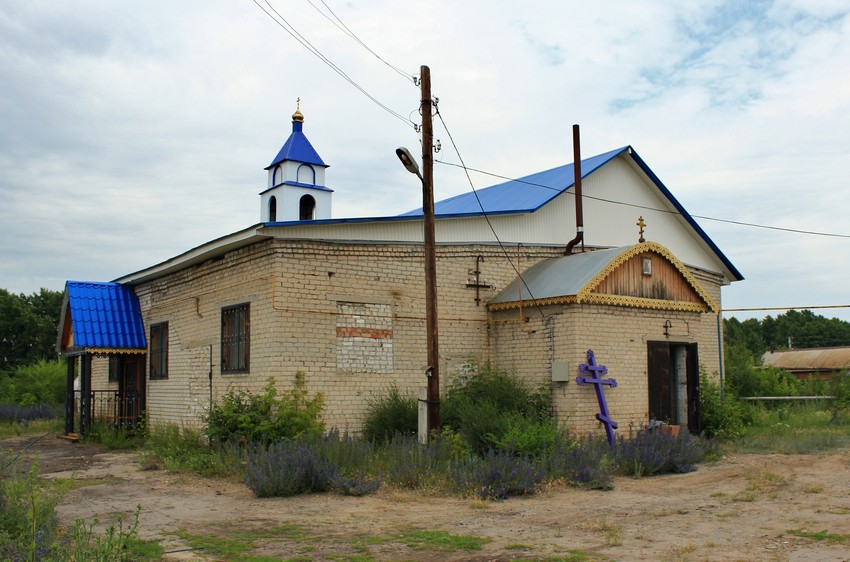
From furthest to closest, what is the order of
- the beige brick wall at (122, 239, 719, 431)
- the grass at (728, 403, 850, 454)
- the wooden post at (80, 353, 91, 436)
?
the wooden post at (80, 353, 91, 436) < the grass at (728, 403, 850, 454) < the beige brick wall at (122, 239, 719, 431)

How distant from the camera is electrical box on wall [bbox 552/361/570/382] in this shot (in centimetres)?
1412

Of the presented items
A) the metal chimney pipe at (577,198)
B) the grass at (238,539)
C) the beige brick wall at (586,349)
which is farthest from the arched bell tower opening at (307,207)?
the grass at (238,539)

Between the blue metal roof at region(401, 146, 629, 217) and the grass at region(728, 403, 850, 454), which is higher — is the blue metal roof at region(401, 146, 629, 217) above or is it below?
above

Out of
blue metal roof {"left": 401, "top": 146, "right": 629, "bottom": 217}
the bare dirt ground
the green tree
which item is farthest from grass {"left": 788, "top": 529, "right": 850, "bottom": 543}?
the green tree

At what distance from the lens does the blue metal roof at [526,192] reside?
17.9 metres

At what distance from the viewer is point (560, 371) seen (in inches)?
560

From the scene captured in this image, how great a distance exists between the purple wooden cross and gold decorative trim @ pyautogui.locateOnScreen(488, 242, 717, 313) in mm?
991

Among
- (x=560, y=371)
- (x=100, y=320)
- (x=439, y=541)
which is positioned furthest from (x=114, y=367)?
(x=439, y=541)

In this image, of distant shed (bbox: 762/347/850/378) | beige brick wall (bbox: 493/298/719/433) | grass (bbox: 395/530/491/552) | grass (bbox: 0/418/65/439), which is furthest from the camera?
distant shed (bbox: 762/347/850/378)

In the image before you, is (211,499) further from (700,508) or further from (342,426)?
(700,508)

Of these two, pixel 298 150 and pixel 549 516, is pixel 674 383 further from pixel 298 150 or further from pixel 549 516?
pixel 298 150

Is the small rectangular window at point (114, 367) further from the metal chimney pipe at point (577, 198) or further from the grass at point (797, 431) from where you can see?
the grass at point (797, 431)

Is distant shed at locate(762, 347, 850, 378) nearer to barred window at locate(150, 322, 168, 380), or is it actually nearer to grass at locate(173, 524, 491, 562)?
barred window at locate(150, 322, 168, 380)

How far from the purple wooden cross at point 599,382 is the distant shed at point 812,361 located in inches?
1270
